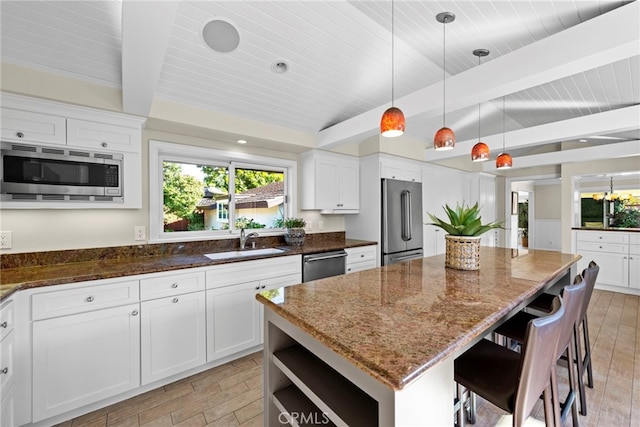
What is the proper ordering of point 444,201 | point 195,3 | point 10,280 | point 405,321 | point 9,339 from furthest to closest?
point 444,201 → point 195,3 → point 10,280 → point 9,339 → point 405,321

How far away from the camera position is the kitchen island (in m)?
0.81

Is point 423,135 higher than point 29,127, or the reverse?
point 423,135

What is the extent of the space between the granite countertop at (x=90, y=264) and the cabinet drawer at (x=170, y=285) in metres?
0.07

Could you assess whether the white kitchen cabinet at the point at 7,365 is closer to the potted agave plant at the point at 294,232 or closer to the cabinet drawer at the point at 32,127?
the cabinet drawer at the point at 32,127

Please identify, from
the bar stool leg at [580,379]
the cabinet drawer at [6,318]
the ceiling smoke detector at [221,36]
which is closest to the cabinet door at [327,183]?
the ceiling smoke detector at [221,36]

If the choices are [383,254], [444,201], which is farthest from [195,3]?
[444,201]

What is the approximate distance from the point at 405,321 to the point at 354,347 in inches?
11.7

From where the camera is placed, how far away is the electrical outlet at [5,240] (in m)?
2.02

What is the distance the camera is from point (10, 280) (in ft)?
5.60

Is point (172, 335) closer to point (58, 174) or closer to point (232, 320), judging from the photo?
point (232, 320)

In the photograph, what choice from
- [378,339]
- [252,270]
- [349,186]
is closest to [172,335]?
[252,270]

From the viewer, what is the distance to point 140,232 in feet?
8.53

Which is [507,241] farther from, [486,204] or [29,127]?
[29,127]

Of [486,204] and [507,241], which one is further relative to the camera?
[507,241]
